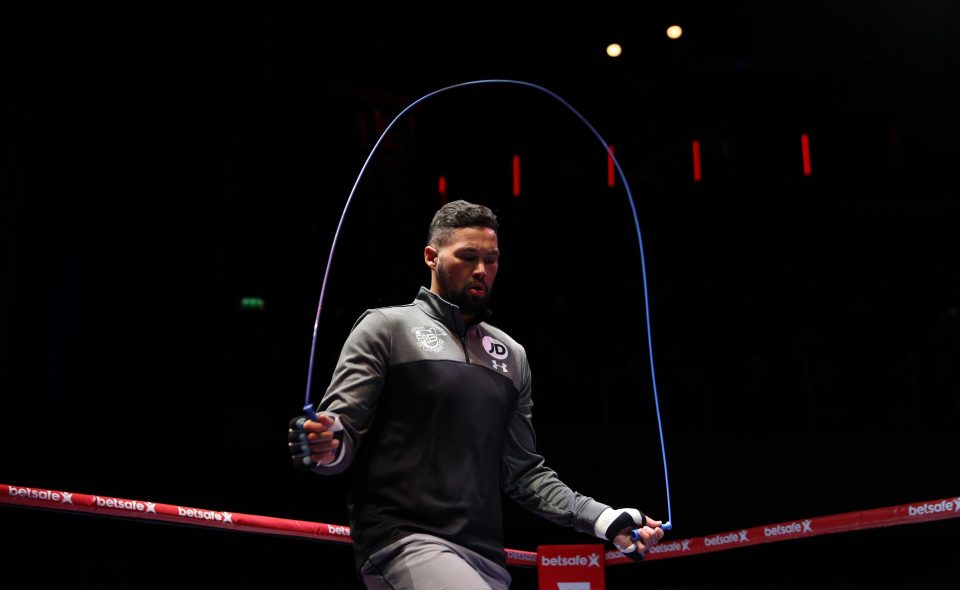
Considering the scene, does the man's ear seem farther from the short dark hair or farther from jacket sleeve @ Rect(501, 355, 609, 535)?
jacket sleeve @ Rect(501, 355, 609, 535)

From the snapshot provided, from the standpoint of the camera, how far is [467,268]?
2693mm

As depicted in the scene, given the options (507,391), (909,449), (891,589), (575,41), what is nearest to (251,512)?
(507,391)

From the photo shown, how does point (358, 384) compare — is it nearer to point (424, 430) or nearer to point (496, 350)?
point (424, 430)

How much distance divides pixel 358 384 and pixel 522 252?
609 centimetres

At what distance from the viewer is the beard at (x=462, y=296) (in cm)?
269

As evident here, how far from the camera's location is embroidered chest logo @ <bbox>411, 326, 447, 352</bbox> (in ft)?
8.38

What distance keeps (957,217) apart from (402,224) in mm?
5356

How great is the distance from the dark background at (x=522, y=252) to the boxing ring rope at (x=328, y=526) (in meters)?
0.82

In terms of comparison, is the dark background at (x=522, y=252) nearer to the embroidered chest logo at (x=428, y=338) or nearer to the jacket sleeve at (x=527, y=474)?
the jacket sleeve at (x=527, y=474)

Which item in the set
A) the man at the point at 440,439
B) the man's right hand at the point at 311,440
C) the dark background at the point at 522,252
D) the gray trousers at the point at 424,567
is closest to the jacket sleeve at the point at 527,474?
the man at the point at 440,439

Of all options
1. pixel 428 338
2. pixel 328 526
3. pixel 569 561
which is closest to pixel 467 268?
pixel 428 338

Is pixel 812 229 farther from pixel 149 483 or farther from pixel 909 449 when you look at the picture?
pixel 149 483

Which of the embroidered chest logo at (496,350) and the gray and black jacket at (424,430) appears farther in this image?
the embroidered chest logo at (496,350)

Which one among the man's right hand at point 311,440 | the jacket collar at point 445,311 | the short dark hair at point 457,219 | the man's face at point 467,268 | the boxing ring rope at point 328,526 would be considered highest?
the short dark hair at point 457,219
